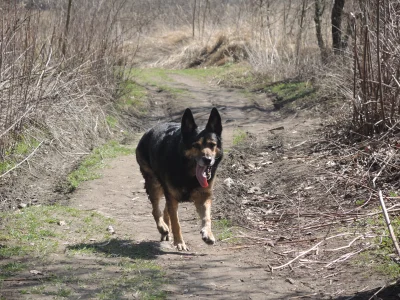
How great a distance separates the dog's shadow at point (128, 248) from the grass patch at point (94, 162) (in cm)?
301

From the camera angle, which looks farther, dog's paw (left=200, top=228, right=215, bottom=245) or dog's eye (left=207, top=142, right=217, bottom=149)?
dog's eye (left=207, top=142, right=217, bottom=149)

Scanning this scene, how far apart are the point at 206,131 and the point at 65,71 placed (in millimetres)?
6872

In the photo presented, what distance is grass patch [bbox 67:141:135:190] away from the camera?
34.4ft

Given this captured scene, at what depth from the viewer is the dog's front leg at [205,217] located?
6.86 metres

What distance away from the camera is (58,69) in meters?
13.5

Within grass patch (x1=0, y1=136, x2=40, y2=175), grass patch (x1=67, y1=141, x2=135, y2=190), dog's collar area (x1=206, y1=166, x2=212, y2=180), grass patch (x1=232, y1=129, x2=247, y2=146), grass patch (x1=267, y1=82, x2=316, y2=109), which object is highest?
dog's collar area (x1=206, y1=166, x2=212, y2=180)

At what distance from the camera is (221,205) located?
29.6 ft

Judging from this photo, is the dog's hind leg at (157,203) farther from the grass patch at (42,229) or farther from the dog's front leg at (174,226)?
the grass patch at (42,229)

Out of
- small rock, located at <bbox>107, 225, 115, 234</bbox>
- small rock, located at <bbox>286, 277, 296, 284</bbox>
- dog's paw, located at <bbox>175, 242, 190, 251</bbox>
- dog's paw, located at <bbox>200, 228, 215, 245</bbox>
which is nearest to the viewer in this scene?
small rock, located at <bbox>286, 277, 296, 284</bbox>

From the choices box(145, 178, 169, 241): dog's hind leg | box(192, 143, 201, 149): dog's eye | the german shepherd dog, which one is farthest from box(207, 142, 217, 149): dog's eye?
box(145, 178, 169, 241): dog's hind leg

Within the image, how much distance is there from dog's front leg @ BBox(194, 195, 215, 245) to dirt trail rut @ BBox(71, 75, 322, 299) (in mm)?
213

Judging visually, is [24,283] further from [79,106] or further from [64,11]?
[64,11]

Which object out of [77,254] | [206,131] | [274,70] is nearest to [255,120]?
[274,70]

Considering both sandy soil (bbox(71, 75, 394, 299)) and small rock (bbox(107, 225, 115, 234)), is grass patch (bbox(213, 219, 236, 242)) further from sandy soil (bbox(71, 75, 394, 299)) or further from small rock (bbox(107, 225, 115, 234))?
small rock (bbox(107, 225, 115, 234))
